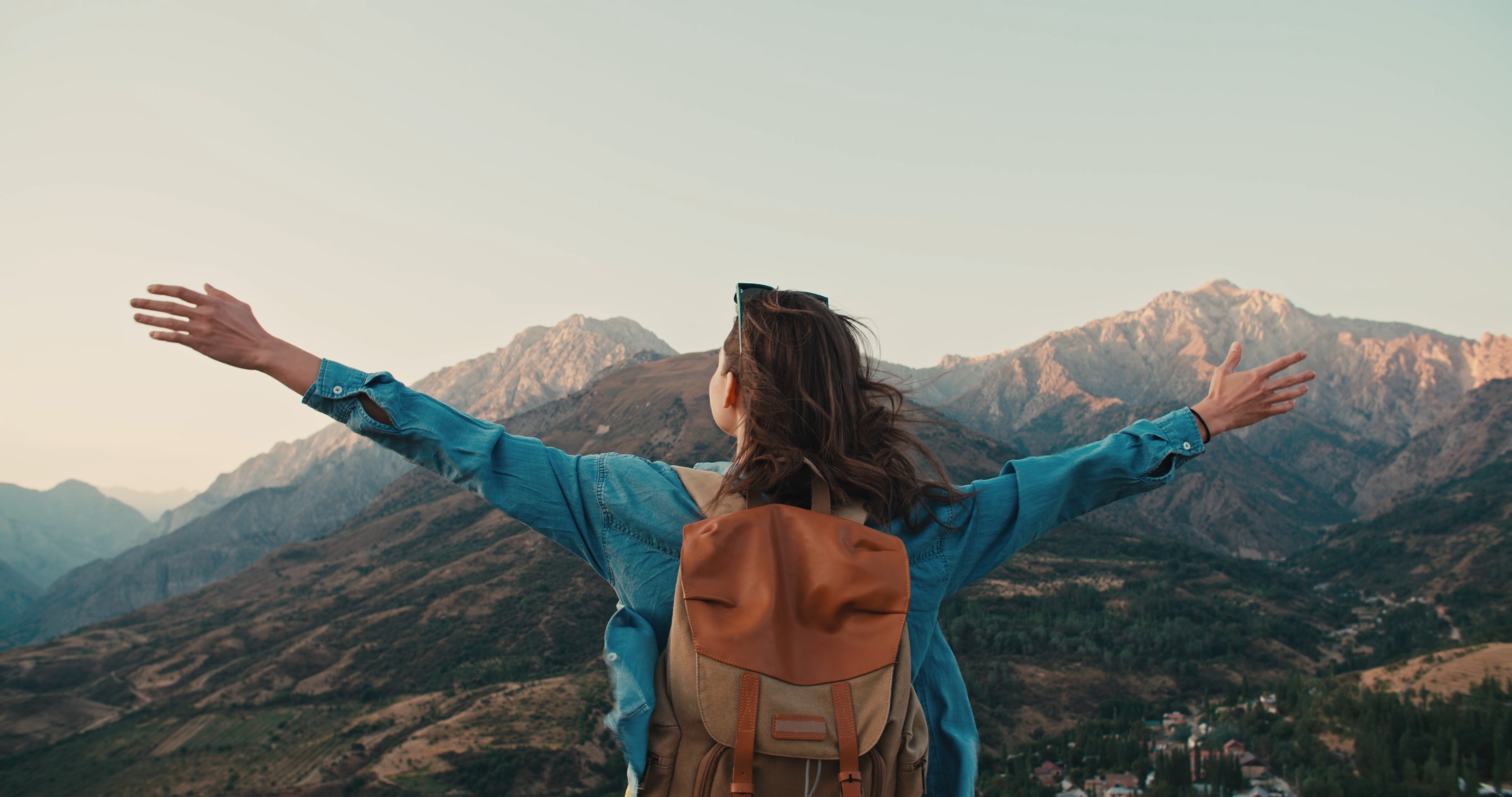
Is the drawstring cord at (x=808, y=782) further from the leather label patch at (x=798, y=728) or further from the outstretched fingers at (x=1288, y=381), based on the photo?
the outstretched fingers at (x=1288, y=381)

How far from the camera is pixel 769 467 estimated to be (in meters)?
2.30

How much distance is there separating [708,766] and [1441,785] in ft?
272

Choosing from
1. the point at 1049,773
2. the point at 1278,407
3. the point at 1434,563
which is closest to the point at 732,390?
the point at 1278,407

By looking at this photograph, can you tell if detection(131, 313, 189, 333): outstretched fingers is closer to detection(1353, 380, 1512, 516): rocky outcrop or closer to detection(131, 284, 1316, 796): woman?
detection(131, 284, 1316, 796): woman

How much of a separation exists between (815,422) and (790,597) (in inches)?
22.7

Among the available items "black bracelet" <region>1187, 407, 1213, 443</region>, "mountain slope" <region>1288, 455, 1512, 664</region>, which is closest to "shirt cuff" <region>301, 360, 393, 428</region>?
Result: "black bracelet" <region>1187, 407, 1213, 443</region>

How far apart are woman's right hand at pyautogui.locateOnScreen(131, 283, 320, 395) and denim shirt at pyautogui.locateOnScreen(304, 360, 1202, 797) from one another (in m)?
0.09

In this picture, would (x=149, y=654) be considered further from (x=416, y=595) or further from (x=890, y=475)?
(x=890, y=475)

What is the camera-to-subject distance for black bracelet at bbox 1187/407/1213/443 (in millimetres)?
2775

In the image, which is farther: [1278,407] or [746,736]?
[1278,407]

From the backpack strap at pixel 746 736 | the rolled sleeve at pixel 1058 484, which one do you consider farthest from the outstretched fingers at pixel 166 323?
the rolled sleeve at pixel 1058 484

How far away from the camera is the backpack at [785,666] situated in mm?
2004

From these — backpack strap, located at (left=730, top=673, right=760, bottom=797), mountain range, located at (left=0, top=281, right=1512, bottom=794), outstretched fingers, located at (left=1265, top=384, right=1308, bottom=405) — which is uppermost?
outstretched fingers, located at (left=1265, top=384, right=1308, bottom=405)

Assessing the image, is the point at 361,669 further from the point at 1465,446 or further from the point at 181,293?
the point at 1465,446
